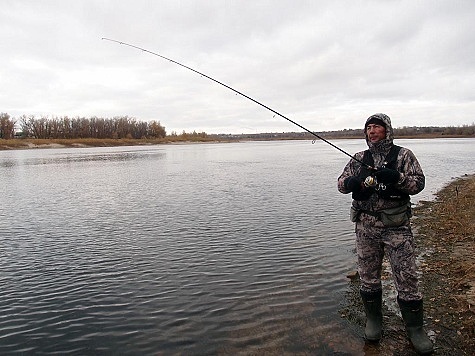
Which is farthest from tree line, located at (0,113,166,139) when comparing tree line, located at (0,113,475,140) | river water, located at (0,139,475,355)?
river water, located at (0,139,475,355)

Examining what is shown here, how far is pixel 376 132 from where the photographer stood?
A: 4.70m

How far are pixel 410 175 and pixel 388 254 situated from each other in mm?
1002

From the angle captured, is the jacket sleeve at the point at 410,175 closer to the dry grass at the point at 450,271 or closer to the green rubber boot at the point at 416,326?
the green rubber boot at the point at 416,326

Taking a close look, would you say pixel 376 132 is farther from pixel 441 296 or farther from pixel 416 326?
pixel 441 296

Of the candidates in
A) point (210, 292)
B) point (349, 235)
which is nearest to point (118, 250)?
point (210, 292)

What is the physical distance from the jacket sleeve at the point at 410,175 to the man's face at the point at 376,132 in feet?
1.08

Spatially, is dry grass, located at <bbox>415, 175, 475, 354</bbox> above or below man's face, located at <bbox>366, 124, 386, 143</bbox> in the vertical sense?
below

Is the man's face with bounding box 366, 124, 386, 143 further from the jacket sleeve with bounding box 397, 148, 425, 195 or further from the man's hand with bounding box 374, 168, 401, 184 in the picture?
the man's hand with bounding box 374, 168, 401, 184

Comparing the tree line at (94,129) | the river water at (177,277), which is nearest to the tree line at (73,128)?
the tree line at (94,129)

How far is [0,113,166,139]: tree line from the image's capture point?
122875mm

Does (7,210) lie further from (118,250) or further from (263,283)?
(263,283)

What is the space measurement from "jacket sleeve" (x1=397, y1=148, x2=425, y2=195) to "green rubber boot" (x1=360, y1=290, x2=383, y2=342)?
146 centimetres

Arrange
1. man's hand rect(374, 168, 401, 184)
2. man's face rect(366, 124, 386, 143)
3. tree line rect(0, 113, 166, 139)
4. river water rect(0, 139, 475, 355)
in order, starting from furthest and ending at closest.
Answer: tree line rect(0, 113, 166, 139)
river water rect(0, 139, 475, 355)
man's face rect(366, 124, 386, 143)
man's hand rect(374, 168, 401, 184)

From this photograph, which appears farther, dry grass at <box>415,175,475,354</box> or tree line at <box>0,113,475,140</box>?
tree line at <box>0,113,475,140</box>
